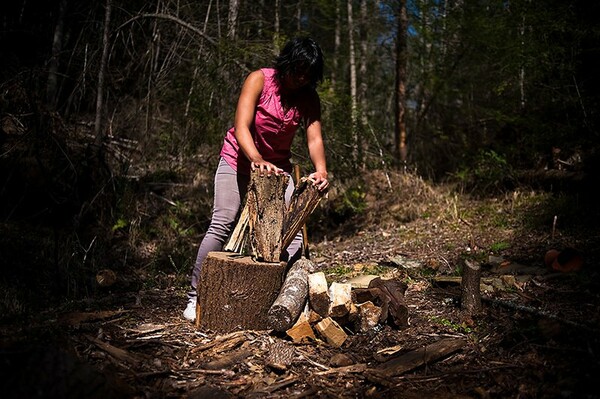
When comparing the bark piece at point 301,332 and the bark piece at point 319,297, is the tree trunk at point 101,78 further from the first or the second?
the bark piece at point 301,332

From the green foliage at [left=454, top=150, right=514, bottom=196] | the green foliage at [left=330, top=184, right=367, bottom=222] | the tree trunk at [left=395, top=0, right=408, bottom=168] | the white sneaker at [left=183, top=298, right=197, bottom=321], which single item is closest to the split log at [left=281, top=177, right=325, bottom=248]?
the white sneaker at [left=183, top=298, right=197, bottom=321]

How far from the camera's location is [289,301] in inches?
109

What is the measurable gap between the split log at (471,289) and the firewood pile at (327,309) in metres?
0.46

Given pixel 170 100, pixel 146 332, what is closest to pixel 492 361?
pixel 146 332

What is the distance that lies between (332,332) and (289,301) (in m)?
0.35

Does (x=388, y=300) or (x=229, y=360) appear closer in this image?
(x=229, y=360)

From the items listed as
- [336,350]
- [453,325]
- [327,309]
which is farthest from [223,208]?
[453,325]

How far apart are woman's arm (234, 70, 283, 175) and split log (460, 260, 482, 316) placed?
150cm

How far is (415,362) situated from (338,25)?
11.8 meters

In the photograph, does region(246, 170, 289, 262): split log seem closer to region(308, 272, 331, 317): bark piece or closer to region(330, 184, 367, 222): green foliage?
region(308, 272, 331, 317): bark piece

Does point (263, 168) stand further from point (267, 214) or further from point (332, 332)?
point (332, 332)

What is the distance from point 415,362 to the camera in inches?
99.5

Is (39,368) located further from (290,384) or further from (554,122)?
(554,122)

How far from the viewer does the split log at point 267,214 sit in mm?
2945
